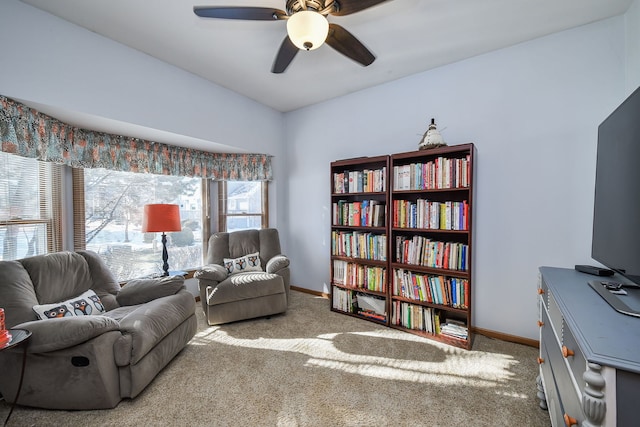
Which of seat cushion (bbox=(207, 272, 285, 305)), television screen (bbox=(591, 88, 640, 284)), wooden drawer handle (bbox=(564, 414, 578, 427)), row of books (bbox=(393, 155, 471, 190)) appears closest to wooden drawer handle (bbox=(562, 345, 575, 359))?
wooden drawer handle (bbox=(564, 414, 578, 427))

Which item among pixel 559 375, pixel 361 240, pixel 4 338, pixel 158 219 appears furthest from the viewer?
pixel 361 240

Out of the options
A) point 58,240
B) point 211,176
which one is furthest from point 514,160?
point 58,240

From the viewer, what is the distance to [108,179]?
2.90 meters

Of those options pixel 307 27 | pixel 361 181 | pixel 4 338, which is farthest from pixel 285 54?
pixel 4 338

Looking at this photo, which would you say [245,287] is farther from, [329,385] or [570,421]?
[570,421]

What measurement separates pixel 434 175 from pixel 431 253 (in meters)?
0.75

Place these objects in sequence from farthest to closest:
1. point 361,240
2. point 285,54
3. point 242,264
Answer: point 242,264 < point 361,240 < point 285,54

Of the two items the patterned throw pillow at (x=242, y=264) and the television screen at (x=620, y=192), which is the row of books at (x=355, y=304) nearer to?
the patterned throw pillow at (x=242, y=264)

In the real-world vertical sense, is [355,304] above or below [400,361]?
above

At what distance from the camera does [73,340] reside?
151 cm

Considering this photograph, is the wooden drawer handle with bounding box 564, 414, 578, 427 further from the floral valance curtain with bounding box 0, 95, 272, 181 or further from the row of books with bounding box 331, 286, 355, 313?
the floral valance curtain with bounding box 0, 95, 272, 181

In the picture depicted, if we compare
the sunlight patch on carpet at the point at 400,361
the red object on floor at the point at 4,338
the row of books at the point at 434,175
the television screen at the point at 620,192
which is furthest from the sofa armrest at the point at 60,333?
the television screen at the point at 620,192

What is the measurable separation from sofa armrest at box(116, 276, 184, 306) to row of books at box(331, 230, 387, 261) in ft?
5.71

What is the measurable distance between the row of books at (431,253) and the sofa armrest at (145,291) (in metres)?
2.21
